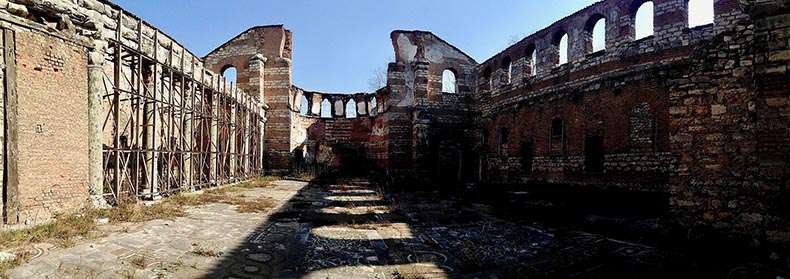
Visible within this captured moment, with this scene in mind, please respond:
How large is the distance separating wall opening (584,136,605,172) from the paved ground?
660cm

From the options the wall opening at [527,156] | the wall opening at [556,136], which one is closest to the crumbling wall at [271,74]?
the wall opening at [527,156]

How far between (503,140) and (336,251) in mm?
14715

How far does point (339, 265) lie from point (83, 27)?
7112 mm

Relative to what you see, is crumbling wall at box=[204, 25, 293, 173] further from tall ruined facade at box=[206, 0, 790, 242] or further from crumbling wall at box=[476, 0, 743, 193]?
crumbling wall at box=[476, 0, 743, 193]

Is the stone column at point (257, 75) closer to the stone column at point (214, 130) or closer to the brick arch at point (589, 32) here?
the stone column at point (214, 130)

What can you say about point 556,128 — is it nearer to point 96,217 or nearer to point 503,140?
point 503,140

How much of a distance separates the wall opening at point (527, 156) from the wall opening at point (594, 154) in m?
2.96

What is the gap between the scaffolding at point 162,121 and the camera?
9.20 meters

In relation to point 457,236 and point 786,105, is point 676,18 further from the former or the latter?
point 457,236

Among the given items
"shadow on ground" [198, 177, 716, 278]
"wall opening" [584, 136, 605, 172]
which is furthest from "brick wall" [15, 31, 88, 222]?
"wall opening" [584, 136, 605, 172]

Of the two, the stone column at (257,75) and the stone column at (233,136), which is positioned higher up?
the stone column at (257,75)

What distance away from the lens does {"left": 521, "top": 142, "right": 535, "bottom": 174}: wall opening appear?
17064 mm

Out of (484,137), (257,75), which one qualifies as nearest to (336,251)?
(484,137)

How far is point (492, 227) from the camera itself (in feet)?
27.8
